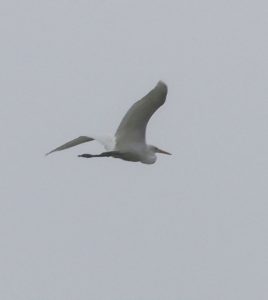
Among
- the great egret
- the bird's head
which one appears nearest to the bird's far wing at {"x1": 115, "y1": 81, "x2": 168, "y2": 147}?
the great egret

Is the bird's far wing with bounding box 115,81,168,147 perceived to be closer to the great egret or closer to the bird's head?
the great egret

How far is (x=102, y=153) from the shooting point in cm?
4162

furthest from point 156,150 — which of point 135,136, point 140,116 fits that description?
point 140,116

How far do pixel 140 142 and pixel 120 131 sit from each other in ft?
1.96

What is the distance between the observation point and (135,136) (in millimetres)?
42188

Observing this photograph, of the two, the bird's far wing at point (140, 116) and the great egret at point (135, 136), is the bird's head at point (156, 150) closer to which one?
the great egret at point (135, 136)

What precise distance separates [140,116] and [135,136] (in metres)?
0.75

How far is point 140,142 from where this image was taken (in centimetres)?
4244

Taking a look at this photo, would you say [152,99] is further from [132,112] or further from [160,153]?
[160,153]

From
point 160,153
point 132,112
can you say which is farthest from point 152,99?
point 160,153

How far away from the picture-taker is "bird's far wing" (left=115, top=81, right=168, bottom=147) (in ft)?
134

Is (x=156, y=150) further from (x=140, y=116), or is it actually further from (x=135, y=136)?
(x=140, y=116)

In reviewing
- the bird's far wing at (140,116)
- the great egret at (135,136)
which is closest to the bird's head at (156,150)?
the great egret at (135,136)

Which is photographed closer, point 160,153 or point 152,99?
point 152,99
